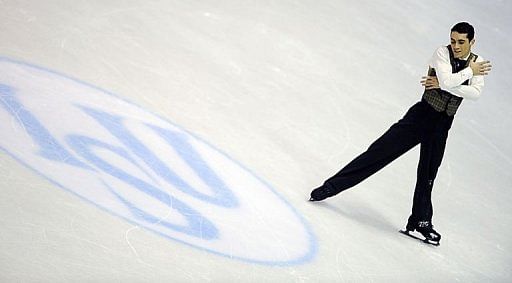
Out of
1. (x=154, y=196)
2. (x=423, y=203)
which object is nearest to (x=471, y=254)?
(x=423, y=203)

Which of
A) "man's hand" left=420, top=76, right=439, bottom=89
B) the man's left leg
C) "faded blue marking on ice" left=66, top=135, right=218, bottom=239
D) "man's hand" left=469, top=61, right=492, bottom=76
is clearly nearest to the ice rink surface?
"faded blue marking on ice" left=66, top=135, right=218, bottom=239

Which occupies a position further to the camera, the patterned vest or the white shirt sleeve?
the patterned vest

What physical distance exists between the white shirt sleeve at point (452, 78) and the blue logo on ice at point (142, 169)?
47.8 inches

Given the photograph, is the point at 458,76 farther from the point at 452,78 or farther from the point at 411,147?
the point at 411,147

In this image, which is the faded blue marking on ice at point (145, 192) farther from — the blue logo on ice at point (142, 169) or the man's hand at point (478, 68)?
the man's hand at point (478, 68)

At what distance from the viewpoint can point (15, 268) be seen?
11.6ft

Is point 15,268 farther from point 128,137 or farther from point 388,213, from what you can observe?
point 388,213

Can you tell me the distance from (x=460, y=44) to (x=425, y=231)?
1.26 meters

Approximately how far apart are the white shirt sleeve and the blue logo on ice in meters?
1.22

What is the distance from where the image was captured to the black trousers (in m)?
5.36

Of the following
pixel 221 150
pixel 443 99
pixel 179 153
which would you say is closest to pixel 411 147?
pixel 443 99

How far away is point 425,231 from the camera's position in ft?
18.1

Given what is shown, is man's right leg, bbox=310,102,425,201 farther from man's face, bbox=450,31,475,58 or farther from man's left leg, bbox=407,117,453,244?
man's face, bbox=450,31,475,58

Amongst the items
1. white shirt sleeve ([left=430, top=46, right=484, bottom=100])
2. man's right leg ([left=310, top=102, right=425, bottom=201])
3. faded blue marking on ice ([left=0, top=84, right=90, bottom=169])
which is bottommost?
faded blue marking on ice ([left=0, top=84, right=90, bottom=169])
